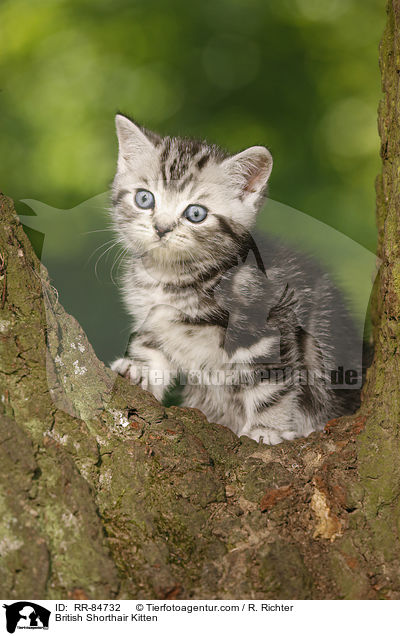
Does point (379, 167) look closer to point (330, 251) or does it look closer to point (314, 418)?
point (330, 251)

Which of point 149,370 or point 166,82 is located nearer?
point 166,82

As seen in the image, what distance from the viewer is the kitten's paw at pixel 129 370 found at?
1115 mm

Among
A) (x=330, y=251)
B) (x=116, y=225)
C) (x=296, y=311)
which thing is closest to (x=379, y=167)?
(x=330, y=251)

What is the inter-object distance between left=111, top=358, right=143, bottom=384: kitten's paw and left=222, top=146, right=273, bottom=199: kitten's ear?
425mm

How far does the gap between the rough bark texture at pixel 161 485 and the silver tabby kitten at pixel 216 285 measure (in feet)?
0.68

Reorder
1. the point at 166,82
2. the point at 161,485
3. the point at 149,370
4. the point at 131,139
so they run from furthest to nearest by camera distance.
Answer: the point at 149,370 → the point at 131,139 → the point at 166,82 → the point at 161,485

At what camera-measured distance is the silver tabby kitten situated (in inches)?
41.6

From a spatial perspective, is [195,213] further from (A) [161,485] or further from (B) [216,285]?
(A) [161,485]

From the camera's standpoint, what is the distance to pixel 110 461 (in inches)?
31.6

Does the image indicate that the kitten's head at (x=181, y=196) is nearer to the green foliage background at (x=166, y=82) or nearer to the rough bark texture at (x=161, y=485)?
the green foliage background at (x=166, y=82)

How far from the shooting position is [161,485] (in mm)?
811

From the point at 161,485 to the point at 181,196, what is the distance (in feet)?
1.79
